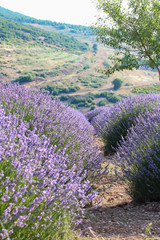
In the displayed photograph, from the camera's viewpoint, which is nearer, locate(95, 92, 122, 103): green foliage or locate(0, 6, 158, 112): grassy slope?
locate(95, 92, 122, 103): green foliage

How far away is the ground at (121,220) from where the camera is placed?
86.2 inches

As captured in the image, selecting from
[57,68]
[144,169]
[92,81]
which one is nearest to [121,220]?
[144,169]

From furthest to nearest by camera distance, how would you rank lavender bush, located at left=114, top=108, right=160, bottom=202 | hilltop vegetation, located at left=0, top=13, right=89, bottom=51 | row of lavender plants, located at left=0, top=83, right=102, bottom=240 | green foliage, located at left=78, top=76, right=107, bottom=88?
hilltop vegetation, located at left=0, top=13, right=89, bottom=51
green foliage, located at left=78, top=76, right=107, bottom=88
lavender bush, located at left=114, top=108, right=160, bottom=202
row of lavender plants, located at left=0, top=83, right=102, bottom=240

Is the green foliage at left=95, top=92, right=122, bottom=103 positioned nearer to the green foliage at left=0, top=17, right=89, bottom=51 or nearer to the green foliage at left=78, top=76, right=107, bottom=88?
the green foliage at left=78, top=76, right=107, bottom=88

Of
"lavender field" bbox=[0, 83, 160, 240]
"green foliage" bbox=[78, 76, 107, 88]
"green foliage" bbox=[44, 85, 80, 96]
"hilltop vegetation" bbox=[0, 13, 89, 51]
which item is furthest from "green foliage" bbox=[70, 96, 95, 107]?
"hilltop vegetation" bbox=[0, 13, 89, 51]

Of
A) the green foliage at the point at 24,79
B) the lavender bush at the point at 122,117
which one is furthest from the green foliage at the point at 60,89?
the lavender bush at the point at 122,117

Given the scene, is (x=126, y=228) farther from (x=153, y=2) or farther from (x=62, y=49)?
(x=62, y=49)

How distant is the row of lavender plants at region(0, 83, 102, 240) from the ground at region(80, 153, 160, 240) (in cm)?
19

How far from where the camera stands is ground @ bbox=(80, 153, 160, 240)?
219 centimetres

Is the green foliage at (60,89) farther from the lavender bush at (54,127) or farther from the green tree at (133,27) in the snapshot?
the lavender bush at (54,127)

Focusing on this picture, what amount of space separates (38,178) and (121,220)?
1.31 m

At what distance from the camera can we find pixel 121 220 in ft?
8.77

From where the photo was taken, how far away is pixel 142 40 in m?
9.19

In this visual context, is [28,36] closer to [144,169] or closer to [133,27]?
[133,27]
